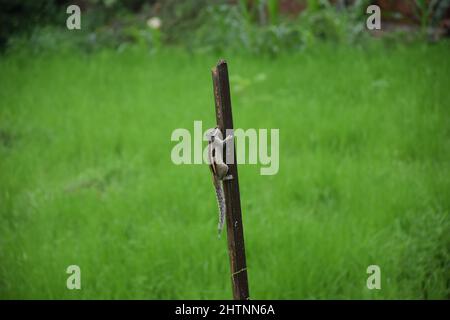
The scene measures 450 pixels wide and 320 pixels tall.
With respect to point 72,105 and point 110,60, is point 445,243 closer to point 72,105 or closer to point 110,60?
point 72,105

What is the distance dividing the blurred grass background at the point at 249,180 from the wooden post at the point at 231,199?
120 cm

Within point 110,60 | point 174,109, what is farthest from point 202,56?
point 174,109

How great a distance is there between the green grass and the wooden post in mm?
1194

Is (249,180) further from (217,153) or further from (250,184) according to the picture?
(217,153)

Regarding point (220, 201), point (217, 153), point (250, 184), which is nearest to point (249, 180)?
A: point (250, 184)

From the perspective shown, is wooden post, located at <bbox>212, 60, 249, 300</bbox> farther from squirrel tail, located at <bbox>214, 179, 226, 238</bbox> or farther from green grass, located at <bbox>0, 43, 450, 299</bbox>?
green grass, located at <bbox>0, 43, 450, 299</bbox>

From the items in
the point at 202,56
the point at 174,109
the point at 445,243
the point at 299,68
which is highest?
the point at 202,56

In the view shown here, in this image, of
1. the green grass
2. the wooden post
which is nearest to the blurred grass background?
the green grass

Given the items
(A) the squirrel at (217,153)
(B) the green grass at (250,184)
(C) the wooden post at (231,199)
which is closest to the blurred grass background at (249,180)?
(B) the green grass at (250,184)

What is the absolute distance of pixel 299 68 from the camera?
185 inches

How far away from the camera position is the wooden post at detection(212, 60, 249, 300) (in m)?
0.98

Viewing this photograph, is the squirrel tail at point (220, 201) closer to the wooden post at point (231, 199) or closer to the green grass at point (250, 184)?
the wooden post at point (231, 199)

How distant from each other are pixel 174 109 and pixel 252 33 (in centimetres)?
172

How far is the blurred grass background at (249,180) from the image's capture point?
2387mm
